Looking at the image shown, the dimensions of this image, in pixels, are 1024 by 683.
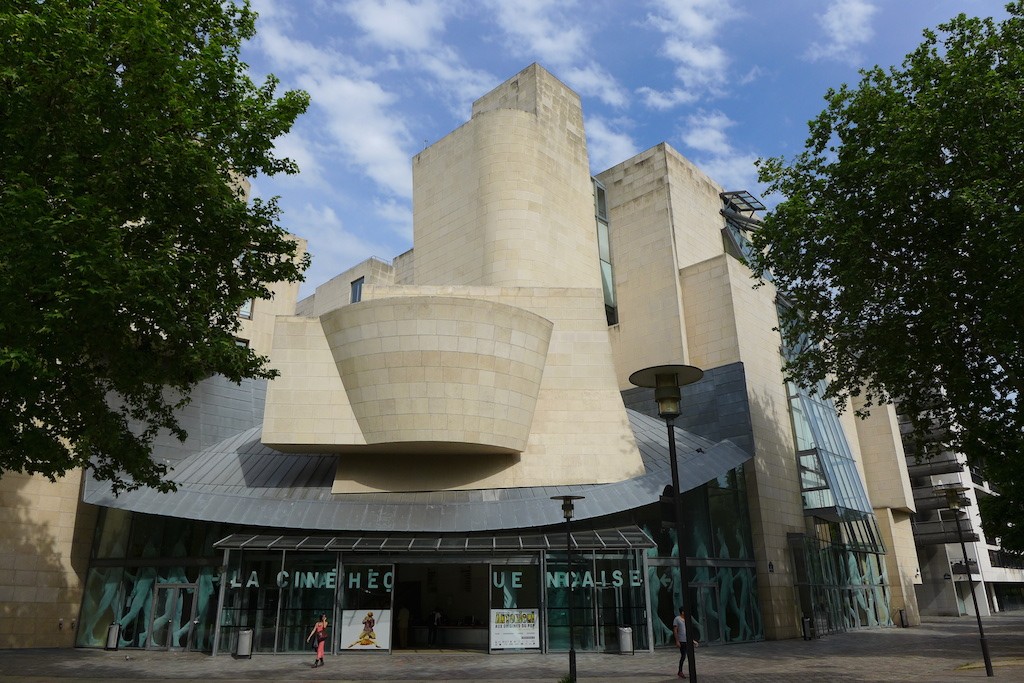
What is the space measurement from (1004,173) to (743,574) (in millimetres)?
17856

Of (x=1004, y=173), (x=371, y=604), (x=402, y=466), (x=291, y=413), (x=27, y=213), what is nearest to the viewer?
(x=27, y=213)

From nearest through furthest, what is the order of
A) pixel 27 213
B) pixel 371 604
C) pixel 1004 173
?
pixel 27 213 → pixel 1004 173 → pixel 371 604

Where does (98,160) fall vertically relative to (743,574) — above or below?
above

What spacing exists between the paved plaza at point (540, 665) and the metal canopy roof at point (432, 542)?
3338mm

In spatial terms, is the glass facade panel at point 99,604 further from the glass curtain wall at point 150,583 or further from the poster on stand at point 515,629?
the poster on stand at point 515,629

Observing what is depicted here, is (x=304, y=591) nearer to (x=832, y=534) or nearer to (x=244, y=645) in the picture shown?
(x=244, y=645)

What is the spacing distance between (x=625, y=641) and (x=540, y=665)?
172 inches

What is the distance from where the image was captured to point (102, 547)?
90.3 ft

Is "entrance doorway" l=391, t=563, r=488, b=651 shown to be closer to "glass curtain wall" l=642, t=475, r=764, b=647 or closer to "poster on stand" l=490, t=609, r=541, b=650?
"poster on stand" l=490, t=609, r=541, b=650

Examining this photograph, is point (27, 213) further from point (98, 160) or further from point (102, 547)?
point (102, 547)

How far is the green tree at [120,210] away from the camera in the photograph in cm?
1194

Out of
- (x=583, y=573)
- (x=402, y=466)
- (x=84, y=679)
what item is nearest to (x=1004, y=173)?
(x=583, y=573)

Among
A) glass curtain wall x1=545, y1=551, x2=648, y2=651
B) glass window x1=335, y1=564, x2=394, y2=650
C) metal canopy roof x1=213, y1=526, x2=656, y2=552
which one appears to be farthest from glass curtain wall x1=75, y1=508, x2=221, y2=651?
glass curtain wall x1=545, y1=551, x2=648, y2=651

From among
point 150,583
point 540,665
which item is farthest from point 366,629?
point 150,583
